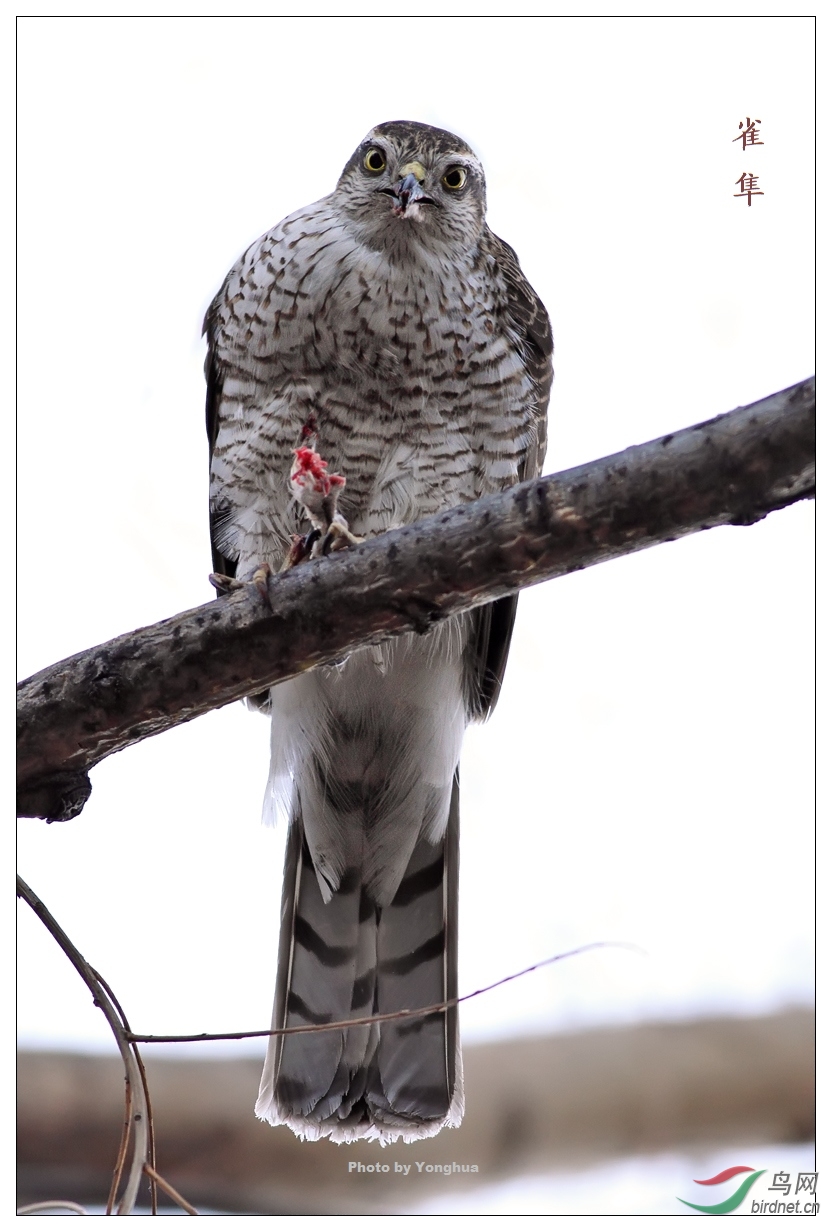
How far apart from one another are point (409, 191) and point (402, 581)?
1.33 metres

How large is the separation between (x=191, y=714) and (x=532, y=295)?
60.9 inches

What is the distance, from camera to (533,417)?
9.63 feet

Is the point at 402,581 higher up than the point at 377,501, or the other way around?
the point at 377,501

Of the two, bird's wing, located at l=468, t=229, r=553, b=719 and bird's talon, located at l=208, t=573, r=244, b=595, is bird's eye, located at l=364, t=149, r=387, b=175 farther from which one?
bird's talon, located at l=208, t=573, r=244, b=595

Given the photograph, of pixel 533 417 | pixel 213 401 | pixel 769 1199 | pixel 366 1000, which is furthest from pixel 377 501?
pixel 769 1199

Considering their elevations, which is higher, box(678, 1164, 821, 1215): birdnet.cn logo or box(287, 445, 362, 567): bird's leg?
box(287, 445, 362, 567): bird's leg

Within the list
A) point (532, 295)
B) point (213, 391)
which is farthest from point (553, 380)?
point (213, 391)

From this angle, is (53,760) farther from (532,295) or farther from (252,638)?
(532,295)

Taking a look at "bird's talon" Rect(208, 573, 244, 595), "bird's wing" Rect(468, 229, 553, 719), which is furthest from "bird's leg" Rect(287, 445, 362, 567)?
"bird's wing" Rect(468, 229, 553, 719)

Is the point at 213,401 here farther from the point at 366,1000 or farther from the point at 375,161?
the point at 366,1000

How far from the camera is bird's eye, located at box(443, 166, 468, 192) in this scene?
3.00 metres

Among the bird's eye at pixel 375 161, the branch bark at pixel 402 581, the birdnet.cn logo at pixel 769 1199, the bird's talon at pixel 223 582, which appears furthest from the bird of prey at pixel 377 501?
the branch bark at pixel 402 581

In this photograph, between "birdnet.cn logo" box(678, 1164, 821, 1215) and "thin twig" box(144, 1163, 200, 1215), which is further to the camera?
"birdnet.cn logo" box(678, 1164, 821, 1215)

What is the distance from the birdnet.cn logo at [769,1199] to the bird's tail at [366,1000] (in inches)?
23.4
